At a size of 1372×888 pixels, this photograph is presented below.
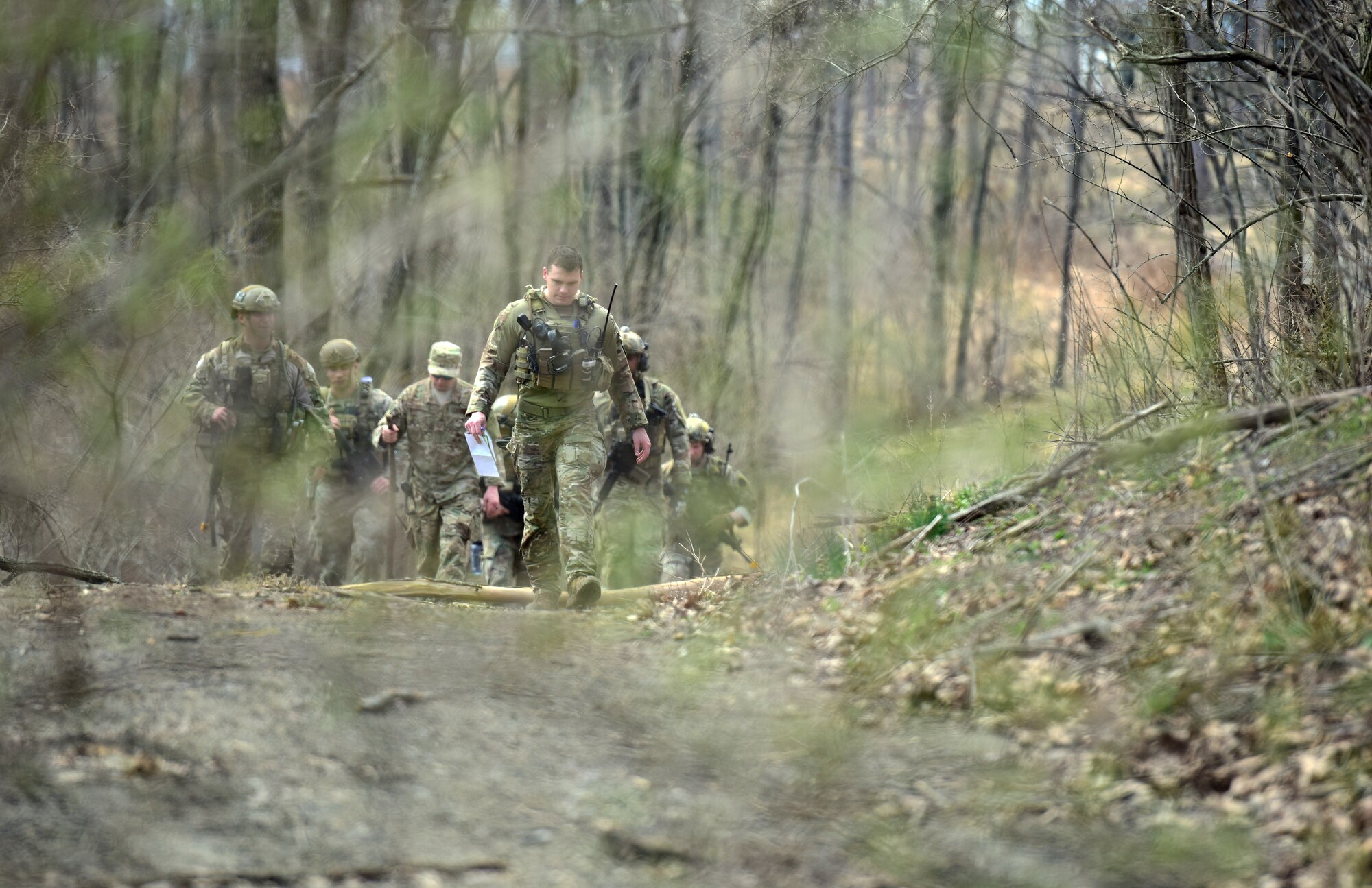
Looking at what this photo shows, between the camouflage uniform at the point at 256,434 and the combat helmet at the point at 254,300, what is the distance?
1.30 feet

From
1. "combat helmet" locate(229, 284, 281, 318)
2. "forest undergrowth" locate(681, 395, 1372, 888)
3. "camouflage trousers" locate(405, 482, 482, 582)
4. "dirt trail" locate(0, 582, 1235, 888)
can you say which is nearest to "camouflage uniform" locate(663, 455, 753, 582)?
"camouflage trousers" locate(405, 482, 482, 582)

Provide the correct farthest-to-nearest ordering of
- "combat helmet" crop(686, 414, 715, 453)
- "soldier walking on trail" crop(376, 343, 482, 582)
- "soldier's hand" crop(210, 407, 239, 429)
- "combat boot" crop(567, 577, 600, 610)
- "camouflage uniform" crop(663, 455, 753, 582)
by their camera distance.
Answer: "combat helmet" crop(686, 414, 715, 453)
"camouflage uniform" crop(663, 455, 753, 582)
"soldier walking on trail" crop(376, 343, 482, 582)
"soldier's hand" crop(210, 407, 239, 429)
"combat boot" crop(567, 577, 600, 610)

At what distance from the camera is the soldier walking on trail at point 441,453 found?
10.1 metres

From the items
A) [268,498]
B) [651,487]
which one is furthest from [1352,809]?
[268,498]

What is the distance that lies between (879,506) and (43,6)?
5.90 m

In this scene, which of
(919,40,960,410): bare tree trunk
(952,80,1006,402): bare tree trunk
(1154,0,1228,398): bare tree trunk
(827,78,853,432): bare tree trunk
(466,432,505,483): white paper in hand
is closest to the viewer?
(1154,0,1228,398): bare tree trunk

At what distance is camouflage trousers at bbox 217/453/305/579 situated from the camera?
9398mm

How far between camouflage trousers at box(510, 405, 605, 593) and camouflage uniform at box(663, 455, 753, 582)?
10.7ft

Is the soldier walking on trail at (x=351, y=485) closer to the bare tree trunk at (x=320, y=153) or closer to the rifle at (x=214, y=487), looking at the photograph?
the rifle at (x=214, y=487)

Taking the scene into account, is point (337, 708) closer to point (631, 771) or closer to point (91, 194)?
point (631, 771)

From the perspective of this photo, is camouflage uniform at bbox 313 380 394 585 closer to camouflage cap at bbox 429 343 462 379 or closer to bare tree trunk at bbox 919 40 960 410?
camouflage cap at bbox 429 343 462 379

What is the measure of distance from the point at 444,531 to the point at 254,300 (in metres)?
2.43

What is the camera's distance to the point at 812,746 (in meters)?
4.23

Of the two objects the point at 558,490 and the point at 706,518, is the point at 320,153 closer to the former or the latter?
the point at 558,490
